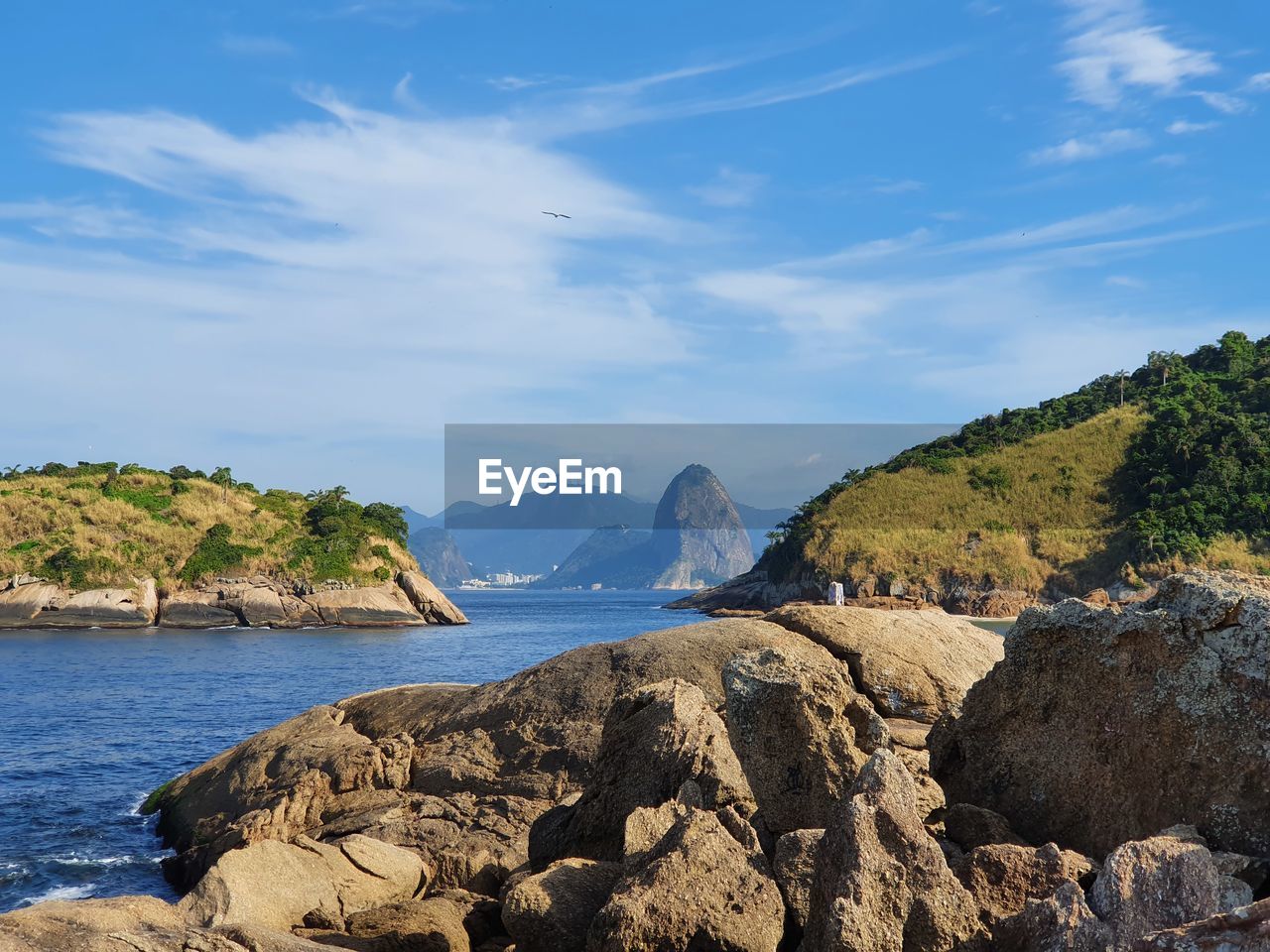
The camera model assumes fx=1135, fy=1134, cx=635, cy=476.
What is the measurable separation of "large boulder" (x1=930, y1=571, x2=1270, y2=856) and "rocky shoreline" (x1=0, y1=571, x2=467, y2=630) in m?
89.6

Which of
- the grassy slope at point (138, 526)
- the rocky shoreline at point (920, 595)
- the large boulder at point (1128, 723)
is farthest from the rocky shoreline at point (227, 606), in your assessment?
the large boulder at point (1128, 723)

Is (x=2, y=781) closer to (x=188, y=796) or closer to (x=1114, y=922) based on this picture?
(x=188, y=796)

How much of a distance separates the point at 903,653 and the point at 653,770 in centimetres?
538

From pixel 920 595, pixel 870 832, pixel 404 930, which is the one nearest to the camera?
pixel 870 832

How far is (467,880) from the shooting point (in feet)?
39.8

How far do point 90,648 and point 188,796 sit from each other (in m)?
54.4

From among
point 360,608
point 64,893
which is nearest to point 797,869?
point 64,893

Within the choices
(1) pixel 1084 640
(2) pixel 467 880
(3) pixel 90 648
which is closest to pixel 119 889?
(2) pixel 467 880

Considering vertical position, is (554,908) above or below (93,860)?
above

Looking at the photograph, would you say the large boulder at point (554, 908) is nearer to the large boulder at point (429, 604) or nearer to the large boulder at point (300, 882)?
the large boulder at point (300, 882)

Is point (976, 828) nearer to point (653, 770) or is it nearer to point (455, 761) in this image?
point (653, 770)

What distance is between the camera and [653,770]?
9.64 m

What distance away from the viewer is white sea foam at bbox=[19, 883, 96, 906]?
16.2 m

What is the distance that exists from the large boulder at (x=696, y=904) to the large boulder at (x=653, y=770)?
1.62 meters
